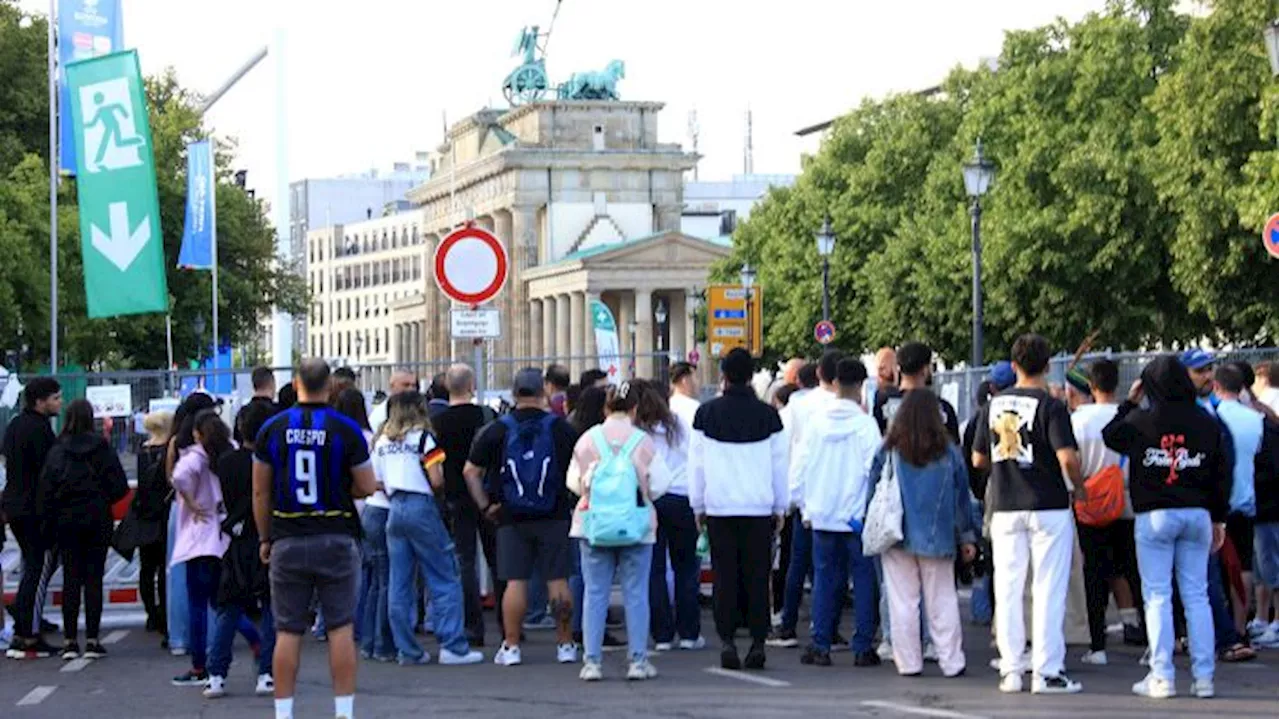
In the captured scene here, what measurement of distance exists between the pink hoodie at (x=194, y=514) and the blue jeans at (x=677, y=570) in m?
2.83

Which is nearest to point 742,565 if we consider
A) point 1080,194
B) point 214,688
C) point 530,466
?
point 530,466

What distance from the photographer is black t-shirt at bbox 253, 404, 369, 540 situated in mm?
12703

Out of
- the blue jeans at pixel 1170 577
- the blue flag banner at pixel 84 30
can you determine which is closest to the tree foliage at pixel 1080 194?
the blue flag banner at pixel 84 30

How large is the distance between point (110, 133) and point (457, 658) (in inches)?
577

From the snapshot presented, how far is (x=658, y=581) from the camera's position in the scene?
1733 cm

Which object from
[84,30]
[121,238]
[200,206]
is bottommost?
[121,238]

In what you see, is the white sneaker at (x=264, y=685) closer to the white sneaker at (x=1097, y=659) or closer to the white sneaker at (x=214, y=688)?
the white sneaker at (x=214, y=688)

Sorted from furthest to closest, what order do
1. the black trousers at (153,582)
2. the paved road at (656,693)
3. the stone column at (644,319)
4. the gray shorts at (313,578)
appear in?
the stone column at (644,319) < the black trousers at (153,582) < the paved road at (656,693) < the gray shorts at (313,578)

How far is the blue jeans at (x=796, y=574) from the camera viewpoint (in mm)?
17609

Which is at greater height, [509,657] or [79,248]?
[79,248]

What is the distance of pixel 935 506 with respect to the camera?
15.1m

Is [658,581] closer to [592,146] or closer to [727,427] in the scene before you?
[727,427]

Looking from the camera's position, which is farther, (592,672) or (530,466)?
(530,466)

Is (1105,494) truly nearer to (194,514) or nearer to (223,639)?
(223,639)
